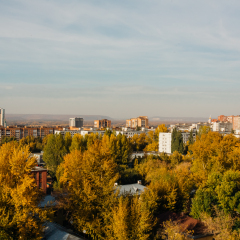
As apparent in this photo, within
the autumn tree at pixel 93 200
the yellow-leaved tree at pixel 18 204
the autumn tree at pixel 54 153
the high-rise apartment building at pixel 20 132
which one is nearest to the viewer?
the yellow-leaved tree at pixel 18 204

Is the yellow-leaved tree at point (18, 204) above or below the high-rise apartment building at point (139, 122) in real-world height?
below

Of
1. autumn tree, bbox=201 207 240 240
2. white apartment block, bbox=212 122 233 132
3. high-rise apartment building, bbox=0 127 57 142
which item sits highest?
white apartment block, bbox=212 122 233 132

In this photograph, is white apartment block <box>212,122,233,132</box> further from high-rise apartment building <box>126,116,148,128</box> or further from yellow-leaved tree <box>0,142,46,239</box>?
yellow-leaved tree <box>0,142,46,239</box>

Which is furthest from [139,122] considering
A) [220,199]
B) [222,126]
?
[220,199]

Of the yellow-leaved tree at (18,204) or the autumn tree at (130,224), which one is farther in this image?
the yellow-leaved tree at (18,204)

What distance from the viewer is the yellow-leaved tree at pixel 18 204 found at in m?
13.0

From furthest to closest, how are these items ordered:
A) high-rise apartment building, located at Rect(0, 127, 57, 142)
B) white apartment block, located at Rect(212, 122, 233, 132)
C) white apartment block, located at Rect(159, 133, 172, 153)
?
white apartment block, located at Rect(212, 122, 233, 132) → high-rise apartment building, located at Rect(0, 127, 57, 142) → white apartment block, located at Rect(159, 133, 172, 153)

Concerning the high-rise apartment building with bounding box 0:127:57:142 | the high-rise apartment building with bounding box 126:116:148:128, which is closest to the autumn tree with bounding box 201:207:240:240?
the high-rise apartment building with bounding box 0:127:57:142

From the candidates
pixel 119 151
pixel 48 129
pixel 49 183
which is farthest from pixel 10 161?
pixel 48 129

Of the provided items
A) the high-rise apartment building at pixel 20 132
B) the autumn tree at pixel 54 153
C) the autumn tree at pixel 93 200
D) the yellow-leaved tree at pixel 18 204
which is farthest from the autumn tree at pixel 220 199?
the high-rise apartment building at pixel 20 132

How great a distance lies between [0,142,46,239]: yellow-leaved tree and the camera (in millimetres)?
13031

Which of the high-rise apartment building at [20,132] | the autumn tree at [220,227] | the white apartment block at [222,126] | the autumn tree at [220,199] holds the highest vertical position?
the white apartment block at [222,126]

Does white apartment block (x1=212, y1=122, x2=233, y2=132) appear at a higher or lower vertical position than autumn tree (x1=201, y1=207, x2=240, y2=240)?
higher

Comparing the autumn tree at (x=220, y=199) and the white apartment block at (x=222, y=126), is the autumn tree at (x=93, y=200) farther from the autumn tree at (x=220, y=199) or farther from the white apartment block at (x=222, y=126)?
the white apartment block at (x=222, y=126)
